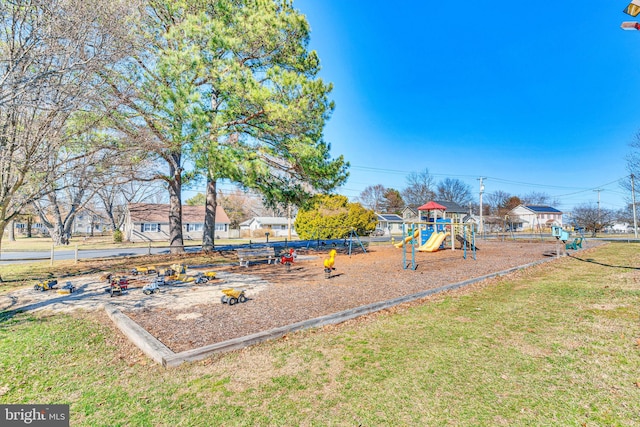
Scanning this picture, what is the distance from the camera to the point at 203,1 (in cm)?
1406

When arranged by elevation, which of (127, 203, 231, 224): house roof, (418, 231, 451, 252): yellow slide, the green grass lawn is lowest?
the green grass lawn

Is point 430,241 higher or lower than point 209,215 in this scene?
lower

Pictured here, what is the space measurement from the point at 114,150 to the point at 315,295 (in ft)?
28.2

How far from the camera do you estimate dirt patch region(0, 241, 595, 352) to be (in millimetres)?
5195

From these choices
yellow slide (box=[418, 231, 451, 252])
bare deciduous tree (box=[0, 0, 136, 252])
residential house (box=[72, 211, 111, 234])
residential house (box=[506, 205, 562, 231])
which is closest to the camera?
bare deciduous tree (box=[0, 0, 136, 252])

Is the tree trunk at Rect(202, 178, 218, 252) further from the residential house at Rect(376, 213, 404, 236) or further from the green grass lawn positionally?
the residential house at Rect(376, 213, 404, 236)

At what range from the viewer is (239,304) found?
21.9 ft

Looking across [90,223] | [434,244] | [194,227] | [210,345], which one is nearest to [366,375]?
[210,345]

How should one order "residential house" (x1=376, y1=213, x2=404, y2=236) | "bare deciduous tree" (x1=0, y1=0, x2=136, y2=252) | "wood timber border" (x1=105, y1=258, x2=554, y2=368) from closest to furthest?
"wood timber border" (x1=105, y1=258, x2=554, y2=368) < "bare deciduous tree" (x1=0, y1=0, x2=136, y2=252) < "residential house" (x1=376, y1=213, x2=404, y2=236)

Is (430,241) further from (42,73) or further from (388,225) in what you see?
(388,225)

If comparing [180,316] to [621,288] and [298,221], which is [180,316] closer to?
[621,288]

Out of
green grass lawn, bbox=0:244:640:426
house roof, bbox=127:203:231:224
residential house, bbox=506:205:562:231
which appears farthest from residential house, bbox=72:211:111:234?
residential house, bbox=506:205:562:231

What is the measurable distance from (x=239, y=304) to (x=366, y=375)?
3910mm

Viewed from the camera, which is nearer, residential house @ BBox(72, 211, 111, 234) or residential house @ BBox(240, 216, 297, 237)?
residential house @ BBox(72, 211, 111, 234)
